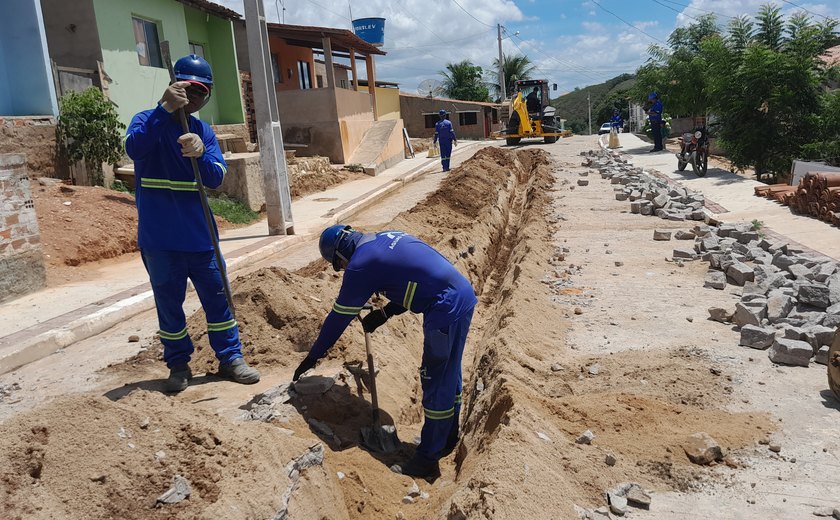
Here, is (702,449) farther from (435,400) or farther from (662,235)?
(662,235)

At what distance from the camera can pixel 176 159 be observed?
4312 mm

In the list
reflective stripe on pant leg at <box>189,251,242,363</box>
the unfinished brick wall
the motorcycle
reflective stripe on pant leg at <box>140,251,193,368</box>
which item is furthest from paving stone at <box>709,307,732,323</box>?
the motorcycle

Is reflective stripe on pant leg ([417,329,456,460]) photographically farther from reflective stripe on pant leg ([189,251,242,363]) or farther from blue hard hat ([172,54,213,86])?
blue hard hat ([172,54,213,86])

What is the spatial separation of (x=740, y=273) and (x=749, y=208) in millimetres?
5348

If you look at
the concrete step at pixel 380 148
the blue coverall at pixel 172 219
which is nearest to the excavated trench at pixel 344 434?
the blue coverall at pixel 172 219

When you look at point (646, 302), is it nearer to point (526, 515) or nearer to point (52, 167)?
point (526, 515)

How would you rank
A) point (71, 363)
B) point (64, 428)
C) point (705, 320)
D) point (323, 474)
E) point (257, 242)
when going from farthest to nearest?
point (257, 242) → point (705, 320) → point (71, 363) → point (323, 474) → point (64, 428)

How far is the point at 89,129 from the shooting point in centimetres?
1126

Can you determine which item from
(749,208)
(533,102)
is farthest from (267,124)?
(533,102)

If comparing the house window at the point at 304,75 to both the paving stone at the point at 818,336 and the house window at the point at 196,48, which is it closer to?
the house window at the point at 196,48

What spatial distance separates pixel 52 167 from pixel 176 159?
8.00m

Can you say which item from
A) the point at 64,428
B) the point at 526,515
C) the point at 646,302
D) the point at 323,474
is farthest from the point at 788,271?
the point at 64,428

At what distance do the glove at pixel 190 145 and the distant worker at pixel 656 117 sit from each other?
827 inches

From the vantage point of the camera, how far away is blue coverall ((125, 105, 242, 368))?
424cm
